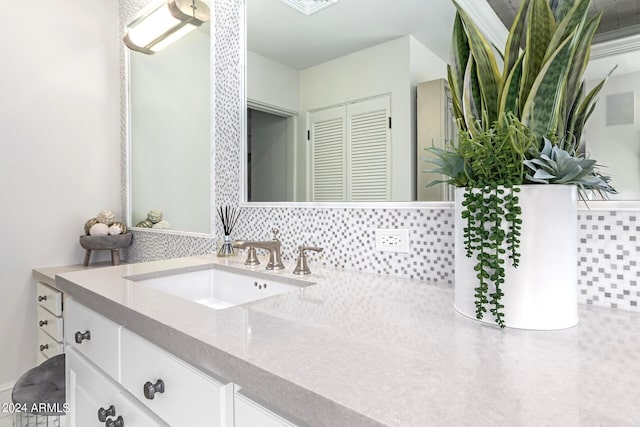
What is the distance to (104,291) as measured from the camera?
928 mm

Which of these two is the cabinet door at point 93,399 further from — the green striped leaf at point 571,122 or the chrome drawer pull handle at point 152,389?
the green striped leaf at point 571,122

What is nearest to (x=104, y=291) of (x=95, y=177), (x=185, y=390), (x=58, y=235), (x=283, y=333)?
(x=185, y=390)

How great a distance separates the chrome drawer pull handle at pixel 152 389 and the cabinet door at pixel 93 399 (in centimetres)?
6

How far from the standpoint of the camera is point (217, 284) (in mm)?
1339

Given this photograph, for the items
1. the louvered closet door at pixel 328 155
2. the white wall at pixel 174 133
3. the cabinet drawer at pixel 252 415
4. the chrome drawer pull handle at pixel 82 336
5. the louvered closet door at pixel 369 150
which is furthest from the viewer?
the white wall at pixel 174 133

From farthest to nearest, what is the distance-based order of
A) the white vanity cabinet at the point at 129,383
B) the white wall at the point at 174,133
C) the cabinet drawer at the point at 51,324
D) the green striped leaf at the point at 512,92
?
1. the white wall at the point at 174,133
2. the cabinet drawer at the point at 51,324
3. the green striped leaf at the point at 512,92
4. the white vanity cabinet at the point at 129,383

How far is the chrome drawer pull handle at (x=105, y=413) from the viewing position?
84 cm

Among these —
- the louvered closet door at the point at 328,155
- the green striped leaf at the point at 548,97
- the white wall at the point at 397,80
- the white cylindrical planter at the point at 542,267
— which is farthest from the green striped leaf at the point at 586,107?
the louvered closet door at the point at 328,155

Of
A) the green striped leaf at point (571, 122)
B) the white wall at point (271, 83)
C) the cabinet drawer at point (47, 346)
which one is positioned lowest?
the cabinet drawer at point (47, 346)

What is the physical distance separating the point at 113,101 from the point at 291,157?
1.70 meters

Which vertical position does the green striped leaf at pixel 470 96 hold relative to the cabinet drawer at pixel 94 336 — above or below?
above

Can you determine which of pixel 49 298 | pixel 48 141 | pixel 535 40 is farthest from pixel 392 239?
pixel 48 141

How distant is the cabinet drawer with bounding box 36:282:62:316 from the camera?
1.74 meters

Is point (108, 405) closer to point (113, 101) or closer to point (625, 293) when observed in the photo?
point (625, 293)
